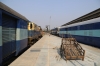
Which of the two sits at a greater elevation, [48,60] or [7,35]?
[7,35]

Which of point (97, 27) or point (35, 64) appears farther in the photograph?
point (97, 27)

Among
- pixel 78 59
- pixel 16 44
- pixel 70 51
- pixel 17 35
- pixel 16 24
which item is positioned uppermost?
pixel 16 24

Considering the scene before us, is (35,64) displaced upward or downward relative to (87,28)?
downward

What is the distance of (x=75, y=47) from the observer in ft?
28.6

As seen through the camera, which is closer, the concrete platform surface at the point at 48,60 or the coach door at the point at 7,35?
the coach door at the point at 7,35

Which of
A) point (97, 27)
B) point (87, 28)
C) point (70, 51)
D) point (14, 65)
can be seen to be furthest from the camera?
point (87, 28)

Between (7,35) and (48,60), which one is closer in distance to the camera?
(7,35)

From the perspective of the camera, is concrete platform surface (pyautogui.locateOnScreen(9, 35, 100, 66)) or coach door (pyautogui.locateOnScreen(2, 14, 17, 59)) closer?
coach door (pyautogui.locateOnScreen(2, 14, 17, 59))

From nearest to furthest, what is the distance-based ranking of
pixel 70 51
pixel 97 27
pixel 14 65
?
pixel 14 65
pixel 70 51
pixel 97 27

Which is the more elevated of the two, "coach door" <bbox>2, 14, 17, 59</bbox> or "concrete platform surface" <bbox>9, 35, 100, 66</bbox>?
"coach door" <bbox>2, 14, 17, 59</bbox>

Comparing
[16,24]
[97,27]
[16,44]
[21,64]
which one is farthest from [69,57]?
[97,27]

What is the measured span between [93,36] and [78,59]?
6.81 meters

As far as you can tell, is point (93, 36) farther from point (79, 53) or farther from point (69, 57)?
point (69, 57)

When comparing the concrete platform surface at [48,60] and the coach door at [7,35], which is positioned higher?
the coach door at [7,35]
